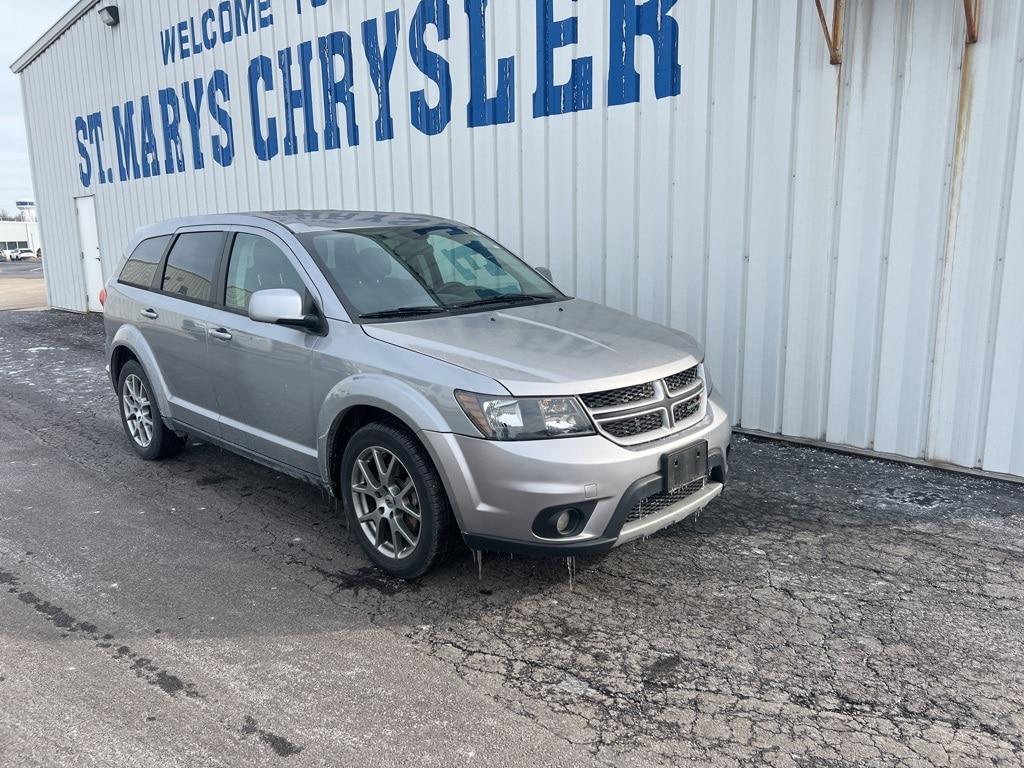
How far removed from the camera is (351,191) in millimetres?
9719

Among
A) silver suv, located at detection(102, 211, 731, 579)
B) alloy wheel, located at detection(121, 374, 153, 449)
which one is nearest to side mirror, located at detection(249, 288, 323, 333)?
silver suv, located at detection(102, 211, 731, 579)

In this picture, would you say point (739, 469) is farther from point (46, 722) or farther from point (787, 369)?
point (46, 722)

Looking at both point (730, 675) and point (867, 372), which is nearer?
point (730, 675)

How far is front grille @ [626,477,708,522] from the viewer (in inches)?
145

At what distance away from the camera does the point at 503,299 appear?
4766mm

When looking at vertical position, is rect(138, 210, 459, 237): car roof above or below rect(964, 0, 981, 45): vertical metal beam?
below

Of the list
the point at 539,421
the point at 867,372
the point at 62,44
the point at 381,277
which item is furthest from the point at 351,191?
the point at 62,44

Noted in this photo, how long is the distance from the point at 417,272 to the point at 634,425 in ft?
5.40

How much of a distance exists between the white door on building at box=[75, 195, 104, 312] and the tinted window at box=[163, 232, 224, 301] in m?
11.5

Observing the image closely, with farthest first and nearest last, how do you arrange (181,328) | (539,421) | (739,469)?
(739,469)
(181,328)
(539,421)

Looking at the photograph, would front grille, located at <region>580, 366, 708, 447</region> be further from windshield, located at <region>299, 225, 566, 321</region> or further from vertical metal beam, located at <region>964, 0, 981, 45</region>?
vertical metal beam, located at <region>964, 0, 981, 45</region>

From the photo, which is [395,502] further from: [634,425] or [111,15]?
[111,15]

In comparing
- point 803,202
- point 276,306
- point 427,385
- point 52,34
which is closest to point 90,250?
point 52,34

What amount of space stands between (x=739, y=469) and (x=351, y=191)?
5.98 m
